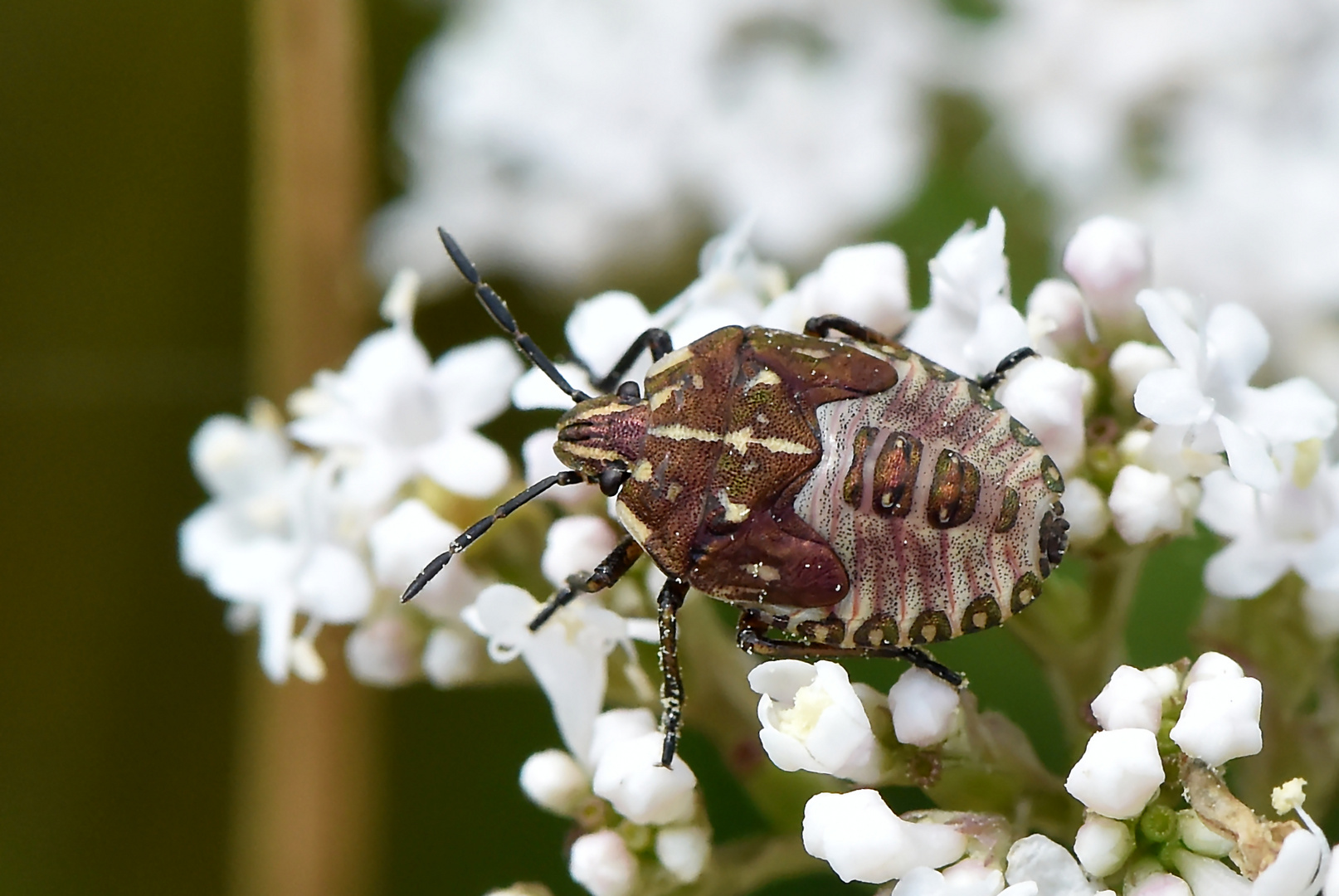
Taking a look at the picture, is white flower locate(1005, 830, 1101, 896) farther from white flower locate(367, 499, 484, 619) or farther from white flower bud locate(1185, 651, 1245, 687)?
white flower locate(367, 499, 484, 619)

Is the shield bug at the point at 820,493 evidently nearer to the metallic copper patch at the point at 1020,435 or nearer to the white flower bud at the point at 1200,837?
the metallic copper patch at the point at 1020,435

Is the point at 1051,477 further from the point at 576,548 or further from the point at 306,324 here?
the point at 306,324

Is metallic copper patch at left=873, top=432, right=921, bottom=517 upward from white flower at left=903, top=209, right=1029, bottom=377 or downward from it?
downward

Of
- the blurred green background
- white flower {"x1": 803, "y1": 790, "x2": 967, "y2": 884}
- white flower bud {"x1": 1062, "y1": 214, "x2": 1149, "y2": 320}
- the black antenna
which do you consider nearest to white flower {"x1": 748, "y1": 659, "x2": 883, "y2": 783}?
white flower {"x1": 803, "y1": 790, "x2": 967, "y2": 884}

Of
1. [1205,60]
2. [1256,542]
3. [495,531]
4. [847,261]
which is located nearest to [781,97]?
[1205,60]

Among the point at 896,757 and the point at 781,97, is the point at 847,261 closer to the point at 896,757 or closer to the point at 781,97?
the point at 896,757
